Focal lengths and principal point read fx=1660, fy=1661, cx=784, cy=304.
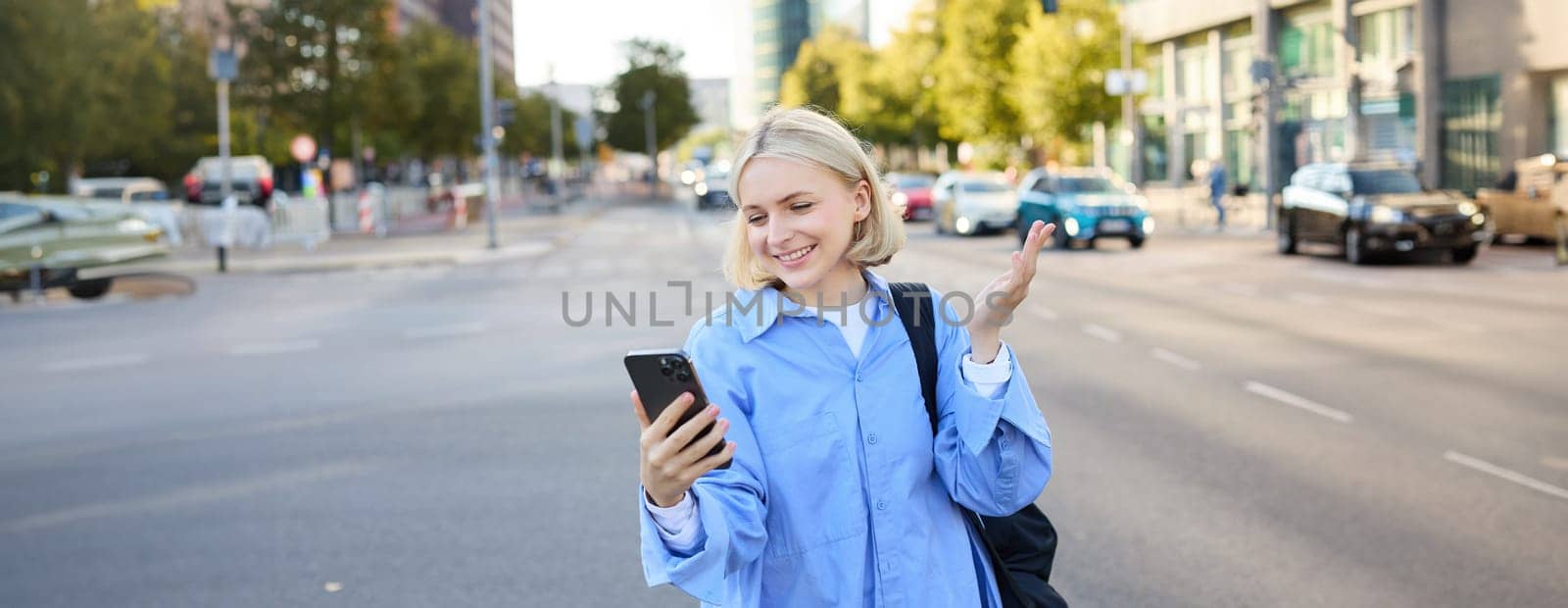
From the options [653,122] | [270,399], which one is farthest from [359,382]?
[653,122]

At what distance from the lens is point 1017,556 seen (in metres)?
3.03

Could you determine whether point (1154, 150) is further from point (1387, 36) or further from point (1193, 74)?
point (1387, 36)

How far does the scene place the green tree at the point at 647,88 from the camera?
101312 mm

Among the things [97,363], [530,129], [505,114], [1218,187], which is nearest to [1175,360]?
[97,363]

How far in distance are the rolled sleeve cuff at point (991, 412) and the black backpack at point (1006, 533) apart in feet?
0.38

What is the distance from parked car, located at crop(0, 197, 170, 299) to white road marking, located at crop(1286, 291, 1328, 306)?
1549cm

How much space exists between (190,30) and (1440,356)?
6228cm

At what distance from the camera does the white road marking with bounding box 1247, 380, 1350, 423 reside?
9977 mm

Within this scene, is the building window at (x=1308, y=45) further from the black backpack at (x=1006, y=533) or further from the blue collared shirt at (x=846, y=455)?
the blue collared shirt at (x=846, y=455)

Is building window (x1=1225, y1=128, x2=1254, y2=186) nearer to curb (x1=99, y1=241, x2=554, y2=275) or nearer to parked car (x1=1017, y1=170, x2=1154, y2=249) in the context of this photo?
parked car (x1=1017, y1=170, x2=1154, y2=249)

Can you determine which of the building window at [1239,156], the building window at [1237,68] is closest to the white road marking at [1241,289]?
the building window at [1237,68]

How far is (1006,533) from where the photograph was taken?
9.92 feet

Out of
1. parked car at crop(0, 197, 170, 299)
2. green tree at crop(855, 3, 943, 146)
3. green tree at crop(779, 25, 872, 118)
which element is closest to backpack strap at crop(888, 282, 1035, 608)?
parked car at crop(0, 197, 170, 299)

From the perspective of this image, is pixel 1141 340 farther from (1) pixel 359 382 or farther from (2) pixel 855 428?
(2) pixel 855 428
